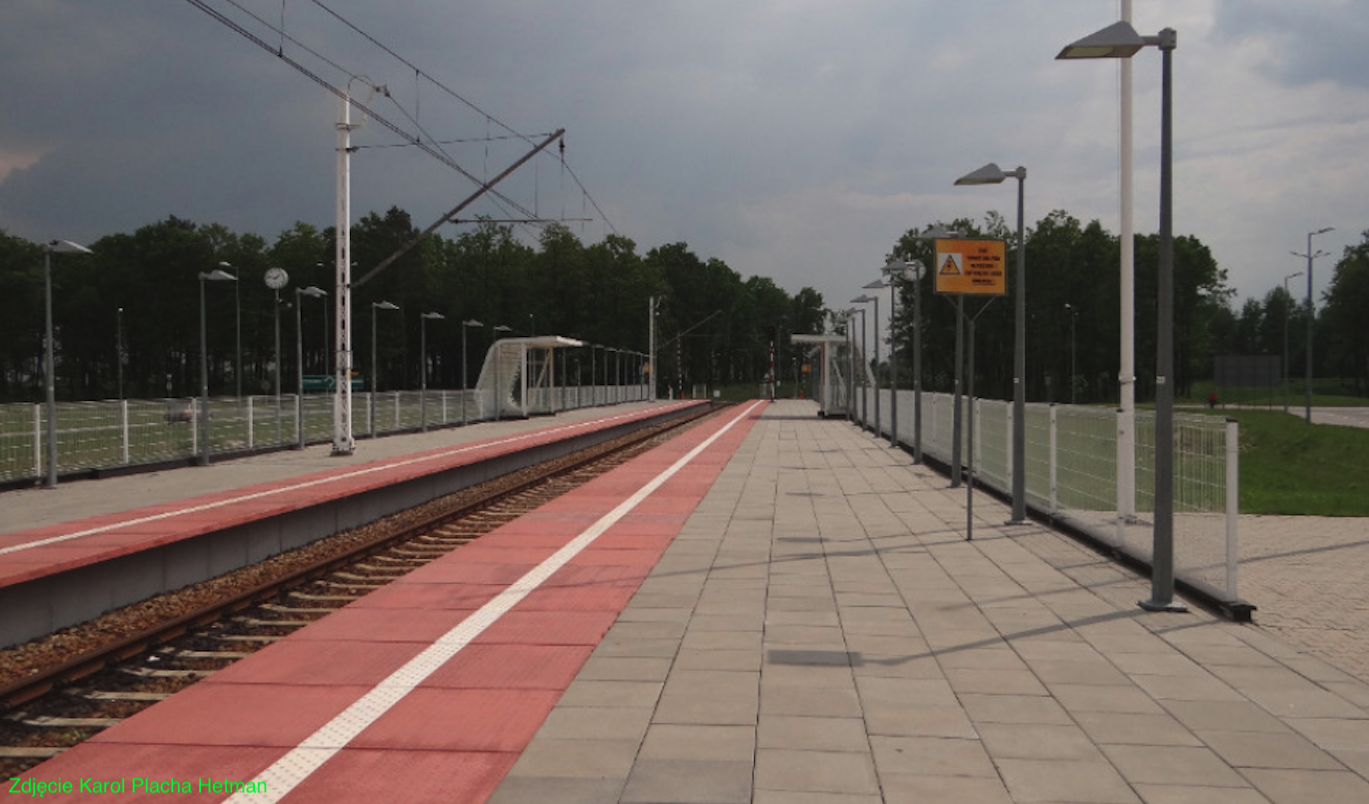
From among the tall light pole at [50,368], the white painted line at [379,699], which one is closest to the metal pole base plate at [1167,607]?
the white painted line at [379,699]

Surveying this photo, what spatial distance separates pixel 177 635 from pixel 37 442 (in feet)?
42.6

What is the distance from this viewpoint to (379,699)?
242 inches

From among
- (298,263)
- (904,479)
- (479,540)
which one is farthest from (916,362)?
(298,263)

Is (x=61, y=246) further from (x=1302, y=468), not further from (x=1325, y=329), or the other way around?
(x=1325, y=329)

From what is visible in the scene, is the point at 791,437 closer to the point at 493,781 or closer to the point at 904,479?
the point at 904,479

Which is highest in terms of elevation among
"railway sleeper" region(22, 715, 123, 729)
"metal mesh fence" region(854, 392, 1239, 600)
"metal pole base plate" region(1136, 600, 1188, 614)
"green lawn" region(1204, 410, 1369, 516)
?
"metal mesh fence" region(854, 392, 1239, 600)

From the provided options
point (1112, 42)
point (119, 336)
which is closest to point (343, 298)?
point (1112, 42)

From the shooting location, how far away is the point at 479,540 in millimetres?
12820

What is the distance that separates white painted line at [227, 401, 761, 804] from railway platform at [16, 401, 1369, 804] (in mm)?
22

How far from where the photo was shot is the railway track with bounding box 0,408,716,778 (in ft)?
20.8

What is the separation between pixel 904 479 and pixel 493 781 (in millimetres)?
16667

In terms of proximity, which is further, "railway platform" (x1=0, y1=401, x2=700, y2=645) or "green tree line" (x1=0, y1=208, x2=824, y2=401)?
"green tree line" (x1=0, y1=208, x2=824, y2=401)

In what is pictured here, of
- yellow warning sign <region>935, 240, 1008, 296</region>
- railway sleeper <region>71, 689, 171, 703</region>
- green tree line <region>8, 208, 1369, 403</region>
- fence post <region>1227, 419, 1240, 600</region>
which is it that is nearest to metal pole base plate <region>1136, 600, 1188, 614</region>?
fence post <region>1227, 419, 1240, 600</region>

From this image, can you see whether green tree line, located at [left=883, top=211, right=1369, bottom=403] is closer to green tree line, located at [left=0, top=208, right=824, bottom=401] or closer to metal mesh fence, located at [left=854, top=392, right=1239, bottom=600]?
green tree line, located at [left=0, top=208, right=824, bottom=401]
